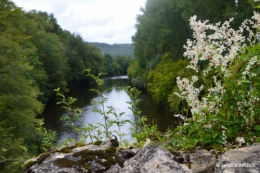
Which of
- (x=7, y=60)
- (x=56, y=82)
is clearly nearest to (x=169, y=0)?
(x=7, y=60)

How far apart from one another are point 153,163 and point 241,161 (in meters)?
0.65

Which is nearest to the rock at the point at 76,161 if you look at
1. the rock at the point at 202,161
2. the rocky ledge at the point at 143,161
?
the rocky ledge at the point at 143,161

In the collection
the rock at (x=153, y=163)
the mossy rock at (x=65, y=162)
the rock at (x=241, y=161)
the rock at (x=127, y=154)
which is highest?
the rock at (x=241, y=161)

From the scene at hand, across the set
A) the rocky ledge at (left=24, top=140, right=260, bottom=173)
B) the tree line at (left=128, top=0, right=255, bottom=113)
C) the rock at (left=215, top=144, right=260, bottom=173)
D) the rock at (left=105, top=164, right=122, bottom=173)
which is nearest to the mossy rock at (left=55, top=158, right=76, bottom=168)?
the rocky ledge at (left=24, top=140, right=260, bottom=173)

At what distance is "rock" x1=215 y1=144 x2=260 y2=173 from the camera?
204cm

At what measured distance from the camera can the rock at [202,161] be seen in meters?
2.42

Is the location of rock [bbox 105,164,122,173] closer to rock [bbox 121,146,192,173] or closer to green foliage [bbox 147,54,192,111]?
rock [bbox 121,146,192,173]

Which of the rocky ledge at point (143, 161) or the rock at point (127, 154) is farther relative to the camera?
the rock at point (127, 154)

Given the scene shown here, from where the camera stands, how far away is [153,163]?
2312mm

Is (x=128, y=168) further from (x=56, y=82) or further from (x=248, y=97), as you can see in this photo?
(x=56, y=82)

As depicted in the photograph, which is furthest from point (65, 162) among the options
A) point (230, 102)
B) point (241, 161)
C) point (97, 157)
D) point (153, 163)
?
point (230, 102)

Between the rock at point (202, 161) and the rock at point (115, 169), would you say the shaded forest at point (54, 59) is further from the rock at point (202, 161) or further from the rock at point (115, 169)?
the rock at point (202, 161)

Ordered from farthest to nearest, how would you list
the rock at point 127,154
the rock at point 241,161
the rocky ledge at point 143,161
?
1. the rock at point 127,154
2. the rocky ledge at point 143,161
3. the rock at point 241,161

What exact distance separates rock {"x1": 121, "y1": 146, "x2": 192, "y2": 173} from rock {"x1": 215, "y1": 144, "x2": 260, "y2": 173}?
10.4 inches
